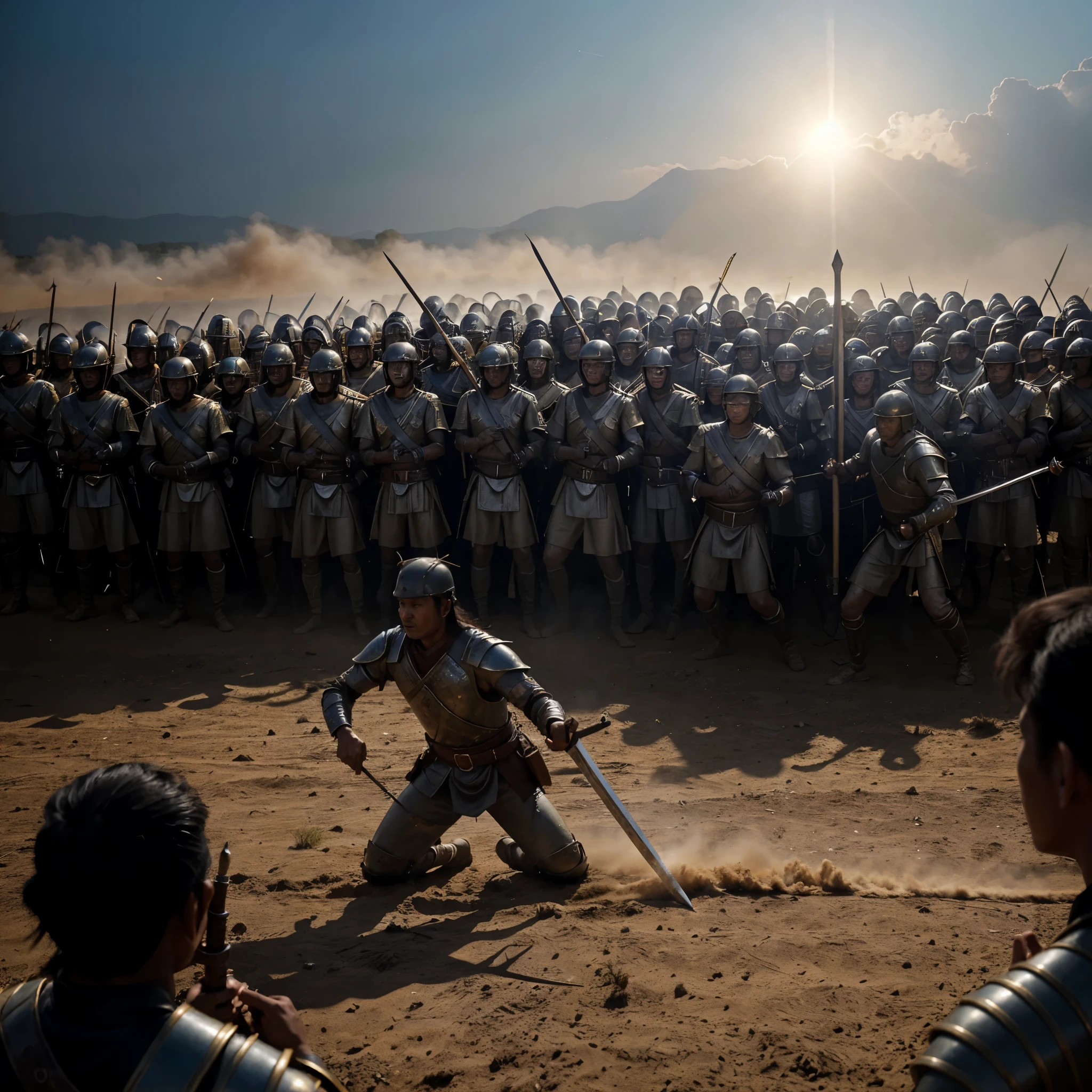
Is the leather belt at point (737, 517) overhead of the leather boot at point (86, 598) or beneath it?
overhead

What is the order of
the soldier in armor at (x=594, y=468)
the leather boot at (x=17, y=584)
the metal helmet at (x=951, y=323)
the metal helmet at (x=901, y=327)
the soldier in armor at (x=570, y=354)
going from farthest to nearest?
the metal helmet at (x=951, y=323) → the soldier in armor at (x=570, y=354) → the metal helmet at (x=901, y=327) → the leather boot at (x=17, y=584) → the soldier in armor at (x=594, y=468)

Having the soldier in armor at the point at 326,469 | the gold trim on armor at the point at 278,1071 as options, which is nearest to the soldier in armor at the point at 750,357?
the soldier in armor at the point at 326,469

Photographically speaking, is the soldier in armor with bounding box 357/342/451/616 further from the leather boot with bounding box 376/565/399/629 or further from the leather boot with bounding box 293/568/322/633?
the leather boot with bounding box 293/568/322/633

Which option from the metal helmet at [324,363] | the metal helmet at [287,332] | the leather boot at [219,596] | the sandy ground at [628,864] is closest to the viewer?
the sandy ground at [628,864]

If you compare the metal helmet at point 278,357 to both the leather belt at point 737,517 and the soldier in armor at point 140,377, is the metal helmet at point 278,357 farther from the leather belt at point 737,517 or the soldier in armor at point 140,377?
the leather belt at point 737,517

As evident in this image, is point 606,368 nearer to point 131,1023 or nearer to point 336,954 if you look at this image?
point 336,954

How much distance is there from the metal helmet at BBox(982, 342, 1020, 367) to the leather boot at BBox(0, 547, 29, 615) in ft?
28.1

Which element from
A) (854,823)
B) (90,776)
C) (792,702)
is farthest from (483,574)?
(90,776)

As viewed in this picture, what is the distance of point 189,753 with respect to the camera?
655 centimetres

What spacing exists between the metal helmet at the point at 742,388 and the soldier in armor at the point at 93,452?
510 cm

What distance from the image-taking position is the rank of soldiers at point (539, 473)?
819cm

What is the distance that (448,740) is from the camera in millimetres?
4594

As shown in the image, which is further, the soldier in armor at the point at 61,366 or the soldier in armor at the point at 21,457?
the soldier in armor at the point at 61,366

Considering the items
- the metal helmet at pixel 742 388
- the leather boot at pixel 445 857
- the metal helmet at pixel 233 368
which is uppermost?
the metal helmet at pixel 233 368
